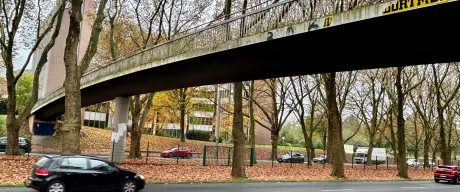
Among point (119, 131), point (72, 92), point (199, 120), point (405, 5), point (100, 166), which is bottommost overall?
point (100, 166)

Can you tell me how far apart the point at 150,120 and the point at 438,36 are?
175ft

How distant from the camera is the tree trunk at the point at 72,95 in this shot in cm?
1683

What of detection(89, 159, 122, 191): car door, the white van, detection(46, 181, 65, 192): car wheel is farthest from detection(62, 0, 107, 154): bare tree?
the white van

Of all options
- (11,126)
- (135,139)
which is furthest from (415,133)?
(11,126)

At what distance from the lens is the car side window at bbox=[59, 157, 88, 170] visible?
40.3ft

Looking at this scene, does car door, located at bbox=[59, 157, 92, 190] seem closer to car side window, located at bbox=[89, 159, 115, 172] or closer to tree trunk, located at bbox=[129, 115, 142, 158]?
car side window, located at bbox=[89, 159, 115, 172]

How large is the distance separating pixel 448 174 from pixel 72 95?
76.5 feet

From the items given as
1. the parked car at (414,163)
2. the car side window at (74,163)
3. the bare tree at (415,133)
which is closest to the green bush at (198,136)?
the parked car at (414,163)

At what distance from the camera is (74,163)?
12484 millimetres

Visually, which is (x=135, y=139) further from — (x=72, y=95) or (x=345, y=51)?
(x=345, y=51)

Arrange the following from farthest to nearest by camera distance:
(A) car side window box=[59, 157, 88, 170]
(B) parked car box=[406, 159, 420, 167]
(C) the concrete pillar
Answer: (B) parked car box=[406, 159, 420, 167]
(C) the concrete pillar
(A) car side window box=[59, 157, 88, 170]

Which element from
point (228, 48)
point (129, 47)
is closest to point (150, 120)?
point (129, 47)

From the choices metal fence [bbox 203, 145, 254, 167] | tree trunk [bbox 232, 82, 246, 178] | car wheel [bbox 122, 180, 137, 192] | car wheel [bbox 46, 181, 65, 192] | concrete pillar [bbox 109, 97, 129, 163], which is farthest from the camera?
metal fence [bbox 203, 145, 254, 167]

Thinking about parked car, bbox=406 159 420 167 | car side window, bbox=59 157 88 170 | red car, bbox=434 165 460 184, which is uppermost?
car side window, bbox=59 157 88 170
